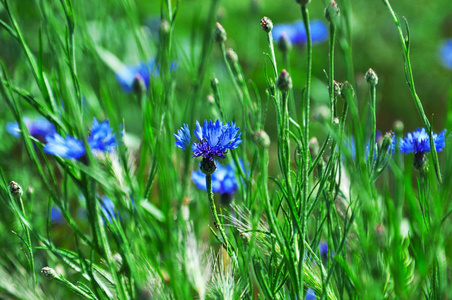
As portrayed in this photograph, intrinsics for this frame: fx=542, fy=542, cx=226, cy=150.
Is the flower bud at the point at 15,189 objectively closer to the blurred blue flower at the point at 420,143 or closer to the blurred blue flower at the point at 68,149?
the blurred blue flower at the point at 68,149

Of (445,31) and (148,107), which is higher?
(445,31)

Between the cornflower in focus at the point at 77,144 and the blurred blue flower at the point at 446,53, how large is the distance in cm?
138

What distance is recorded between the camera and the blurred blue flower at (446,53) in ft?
5.28

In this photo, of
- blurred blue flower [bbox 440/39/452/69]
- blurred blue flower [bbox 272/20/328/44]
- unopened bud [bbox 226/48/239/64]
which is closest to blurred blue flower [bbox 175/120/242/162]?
unopened bud [bbox 226/48/239/64]

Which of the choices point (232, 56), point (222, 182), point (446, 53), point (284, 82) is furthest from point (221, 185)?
point (446, 53)

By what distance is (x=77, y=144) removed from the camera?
387mm

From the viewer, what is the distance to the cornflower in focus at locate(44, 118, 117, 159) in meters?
0.38

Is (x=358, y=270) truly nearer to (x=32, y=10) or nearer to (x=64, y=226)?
(x=64, y=226)

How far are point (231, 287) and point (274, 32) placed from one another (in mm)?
1206

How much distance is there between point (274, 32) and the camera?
1558 mm

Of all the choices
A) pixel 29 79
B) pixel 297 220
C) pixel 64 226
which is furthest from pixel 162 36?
pixel 29 79

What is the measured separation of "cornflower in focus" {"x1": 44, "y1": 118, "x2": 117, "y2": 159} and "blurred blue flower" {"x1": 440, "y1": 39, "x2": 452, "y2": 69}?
54.5 inches

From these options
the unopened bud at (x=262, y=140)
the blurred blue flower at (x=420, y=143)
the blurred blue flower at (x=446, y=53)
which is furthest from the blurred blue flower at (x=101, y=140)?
the blurred blue flower at (x=446, y=53)

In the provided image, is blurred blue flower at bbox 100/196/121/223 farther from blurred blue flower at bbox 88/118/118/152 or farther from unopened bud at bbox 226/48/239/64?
unopened bud at bbox 226/48/239/64
